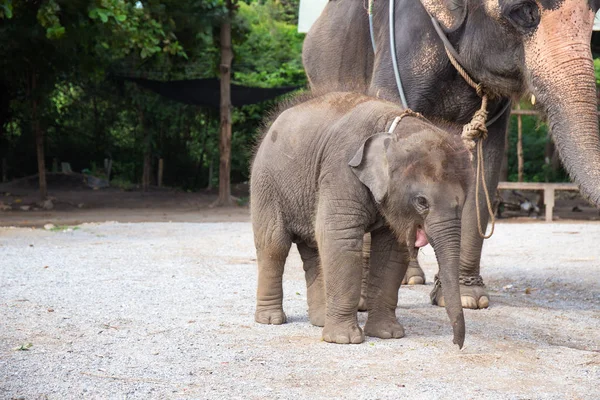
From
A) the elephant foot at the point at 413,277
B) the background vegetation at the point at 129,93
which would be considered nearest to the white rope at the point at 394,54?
the elephant foot at the point at 413,277

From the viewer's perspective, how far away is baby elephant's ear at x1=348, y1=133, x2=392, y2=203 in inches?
170

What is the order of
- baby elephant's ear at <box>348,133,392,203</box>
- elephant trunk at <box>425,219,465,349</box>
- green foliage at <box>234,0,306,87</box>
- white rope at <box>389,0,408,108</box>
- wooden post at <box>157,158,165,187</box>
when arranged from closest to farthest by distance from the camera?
elephant trunk at <box>425,219,465,349</box> < baby elephant's ear at <box>348,133,392,203</box> < white rope at <box>389,0,408,108</box> < wooden post at <box>157,158,165,187</box> < green foliage at <box>234,0,306,87</box>

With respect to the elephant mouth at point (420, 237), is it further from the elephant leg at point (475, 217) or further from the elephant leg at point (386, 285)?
the elephant leg at point (475, 217)

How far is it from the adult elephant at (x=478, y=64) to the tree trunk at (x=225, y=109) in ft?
32.9

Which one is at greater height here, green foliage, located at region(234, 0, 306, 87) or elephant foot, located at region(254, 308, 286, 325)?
green foliage, located at region(234, 0, 306, 87)

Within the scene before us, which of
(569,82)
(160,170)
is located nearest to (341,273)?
(569,82)

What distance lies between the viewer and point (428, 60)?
18.1 feet

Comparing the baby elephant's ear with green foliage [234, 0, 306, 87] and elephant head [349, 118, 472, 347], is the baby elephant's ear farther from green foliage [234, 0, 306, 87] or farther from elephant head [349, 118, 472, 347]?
green foliage [234, 0, 306, 87]

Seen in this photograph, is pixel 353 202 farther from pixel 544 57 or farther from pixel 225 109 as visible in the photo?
pixel 225 109

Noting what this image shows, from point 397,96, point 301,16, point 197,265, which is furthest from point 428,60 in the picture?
point 301,16

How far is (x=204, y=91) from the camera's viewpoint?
17984 mm

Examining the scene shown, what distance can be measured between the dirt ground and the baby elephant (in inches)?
8.3

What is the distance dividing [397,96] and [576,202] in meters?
14.9

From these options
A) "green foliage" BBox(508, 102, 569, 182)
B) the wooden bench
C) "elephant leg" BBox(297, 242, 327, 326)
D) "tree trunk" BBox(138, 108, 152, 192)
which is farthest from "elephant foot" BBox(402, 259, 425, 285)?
"green foliage" BBox(508, 102, 569, 182)
